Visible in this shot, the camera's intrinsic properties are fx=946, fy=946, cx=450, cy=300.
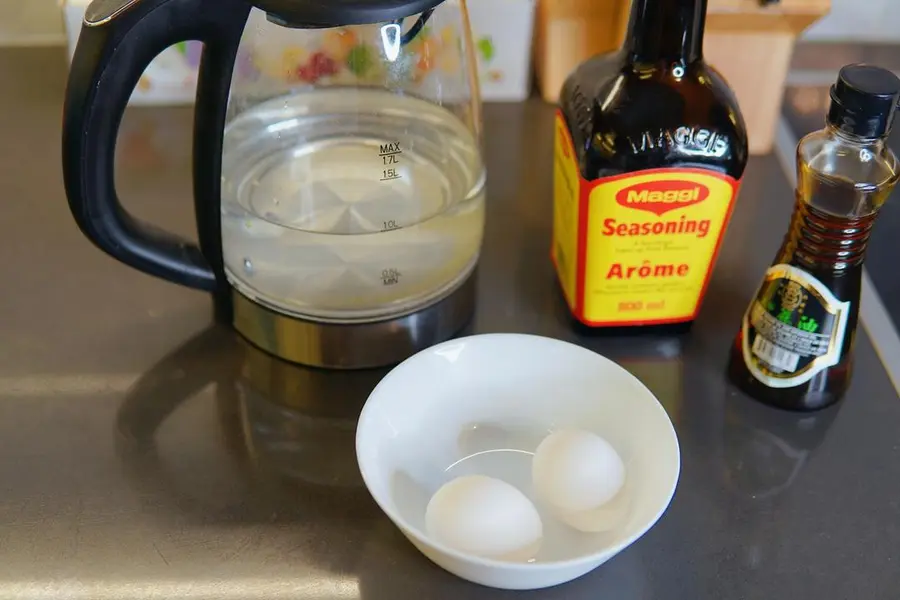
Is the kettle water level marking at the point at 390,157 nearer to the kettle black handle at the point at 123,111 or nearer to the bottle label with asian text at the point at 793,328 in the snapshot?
the kettle black handle at the point at 123,111

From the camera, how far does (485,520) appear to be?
50 cm

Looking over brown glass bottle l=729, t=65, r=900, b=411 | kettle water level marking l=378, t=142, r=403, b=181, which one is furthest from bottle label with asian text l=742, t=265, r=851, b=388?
kettle water level marking l=378, t=142, r=403, b=181

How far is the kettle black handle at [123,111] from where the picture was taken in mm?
510

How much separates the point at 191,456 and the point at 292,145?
236 mm

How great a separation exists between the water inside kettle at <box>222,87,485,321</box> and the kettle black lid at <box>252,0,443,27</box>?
0.54ft

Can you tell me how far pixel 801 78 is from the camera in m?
1.03

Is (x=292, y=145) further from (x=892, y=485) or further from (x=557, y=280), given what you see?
(x=892, y=485)

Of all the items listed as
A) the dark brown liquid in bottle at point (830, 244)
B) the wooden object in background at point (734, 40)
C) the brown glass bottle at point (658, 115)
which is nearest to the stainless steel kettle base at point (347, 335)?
the brown glass bottle at point (658, 115)

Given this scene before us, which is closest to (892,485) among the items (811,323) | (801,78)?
(811,323)

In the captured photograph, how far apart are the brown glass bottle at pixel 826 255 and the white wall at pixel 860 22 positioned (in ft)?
1.78

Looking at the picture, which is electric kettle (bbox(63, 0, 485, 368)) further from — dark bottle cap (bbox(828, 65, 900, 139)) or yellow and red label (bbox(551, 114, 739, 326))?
dark bottle cap (bbox(828, 65, 900, 139))

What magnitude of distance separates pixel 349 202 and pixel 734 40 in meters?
0.40

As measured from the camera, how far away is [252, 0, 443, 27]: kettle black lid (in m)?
0.48

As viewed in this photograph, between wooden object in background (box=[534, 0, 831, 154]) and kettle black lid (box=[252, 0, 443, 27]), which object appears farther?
wooden object in background (box=[534, 0, 831, 154])
